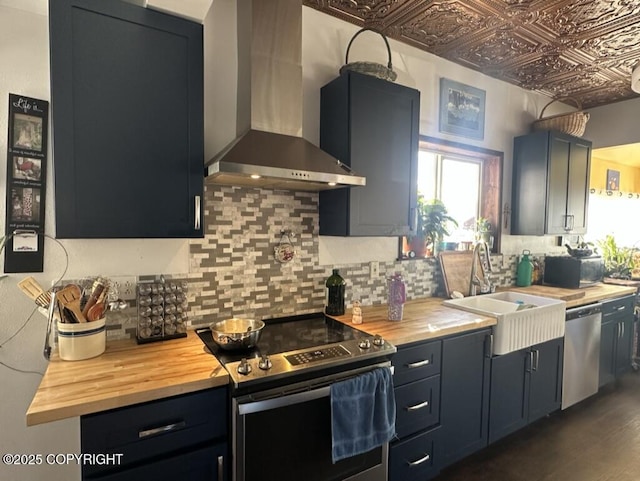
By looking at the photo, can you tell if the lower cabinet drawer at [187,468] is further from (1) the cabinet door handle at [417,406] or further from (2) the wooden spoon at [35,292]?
(1) the cabinet door handle at [417,406]

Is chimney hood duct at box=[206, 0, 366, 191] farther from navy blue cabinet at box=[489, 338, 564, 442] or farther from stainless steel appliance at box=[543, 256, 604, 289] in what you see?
stainless steel appliance at box=[543, 256, 604, 289]

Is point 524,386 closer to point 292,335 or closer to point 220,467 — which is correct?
point 292,335

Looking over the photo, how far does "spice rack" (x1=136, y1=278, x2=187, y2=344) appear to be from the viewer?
1649mm

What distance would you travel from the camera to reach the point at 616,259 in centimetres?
403

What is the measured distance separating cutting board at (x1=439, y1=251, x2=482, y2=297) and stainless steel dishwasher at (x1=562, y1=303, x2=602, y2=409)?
30.7 inches

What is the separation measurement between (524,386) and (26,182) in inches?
123

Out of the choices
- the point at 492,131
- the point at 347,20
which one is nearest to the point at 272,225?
the point at 347,20

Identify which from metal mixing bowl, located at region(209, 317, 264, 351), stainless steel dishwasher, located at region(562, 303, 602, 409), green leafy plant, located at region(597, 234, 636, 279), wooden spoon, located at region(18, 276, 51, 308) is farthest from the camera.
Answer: green leafy plant, located at region(597, 234, 636, 279)

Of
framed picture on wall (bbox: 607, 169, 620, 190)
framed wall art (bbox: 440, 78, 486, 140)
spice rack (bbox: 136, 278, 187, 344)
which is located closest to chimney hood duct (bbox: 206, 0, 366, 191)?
spice rack (bbox: 136, 278, 187, 344)

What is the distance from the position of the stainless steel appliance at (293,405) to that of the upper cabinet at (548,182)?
2.37 meters

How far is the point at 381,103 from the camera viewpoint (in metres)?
2.11

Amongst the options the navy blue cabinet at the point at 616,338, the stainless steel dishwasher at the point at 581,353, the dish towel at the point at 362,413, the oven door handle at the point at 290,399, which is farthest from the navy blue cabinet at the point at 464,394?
the navy blue cabinet at the point at 616,338

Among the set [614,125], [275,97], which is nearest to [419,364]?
[275,97]

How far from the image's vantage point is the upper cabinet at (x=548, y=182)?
10.5ft
